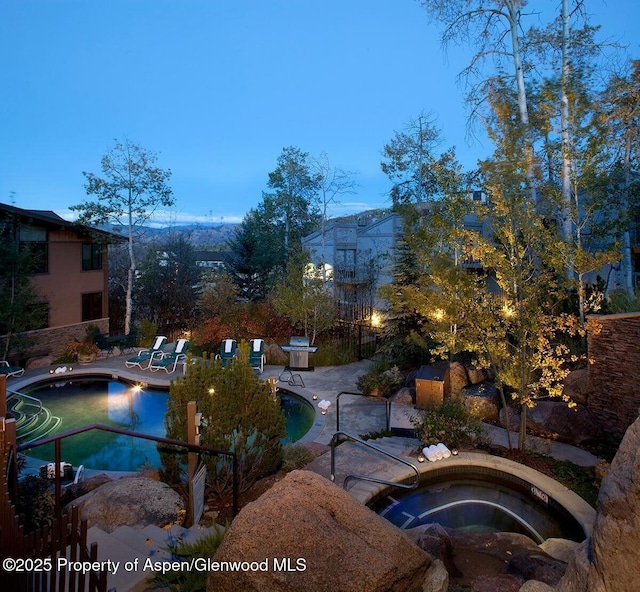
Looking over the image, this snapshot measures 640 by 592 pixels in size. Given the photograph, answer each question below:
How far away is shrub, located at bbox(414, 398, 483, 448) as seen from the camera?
781cm

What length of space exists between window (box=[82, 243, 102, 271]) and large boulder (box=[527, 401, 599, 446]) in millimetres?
17967

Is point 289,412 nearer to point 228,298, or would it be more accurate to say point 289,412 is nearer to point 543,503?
point 543,503

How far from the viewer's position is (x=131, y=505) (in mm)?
5293

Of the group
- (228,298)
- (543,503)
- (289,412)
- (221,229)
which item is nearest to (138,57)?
(221,229)

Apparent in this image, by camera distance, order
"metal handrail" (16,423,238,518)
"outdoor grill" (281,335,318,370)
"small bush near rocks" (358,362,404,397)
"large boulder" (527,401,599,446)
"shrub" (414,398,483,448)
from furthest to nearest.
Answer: "outdoor grill" (281,335,318,370)
"small bush near rocks" (358,362,404,397)
"large boulder" (527,401,599,446)
"shrub" (414,398,483,448)
"metal handrail" (16,423,238,518)

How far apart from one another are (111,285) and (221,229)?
206 feet

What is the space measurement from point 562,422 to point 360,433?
154 inches

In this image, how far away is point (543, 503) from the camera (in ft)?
20.9

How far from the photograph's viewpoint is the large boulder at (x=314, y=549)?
9.53ft

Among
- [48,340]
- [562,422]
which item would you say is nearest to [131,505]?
[562,422]

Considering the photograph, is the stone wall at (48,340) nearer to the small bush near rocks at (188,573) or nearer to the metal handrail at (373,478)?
the metal handrail at (373,478)

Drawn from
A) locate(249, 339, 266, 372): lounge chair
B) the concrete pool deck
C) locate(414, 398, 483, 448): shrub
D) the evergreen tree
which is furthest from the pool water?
locate(414, 398, 483, 448): shrub

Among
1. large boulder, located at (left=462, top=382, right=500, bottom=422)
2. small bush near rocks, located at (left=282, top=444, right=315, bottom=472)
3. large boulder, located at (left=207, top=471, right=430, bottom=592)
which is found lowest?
small bush near rocks, located at (left=282, top=444, right=315, bottom=472)

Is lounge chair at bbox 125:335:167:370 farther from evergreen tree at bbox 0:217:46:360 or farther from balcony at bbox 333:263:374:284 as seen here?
balcony at bbox 333:263:374:284
